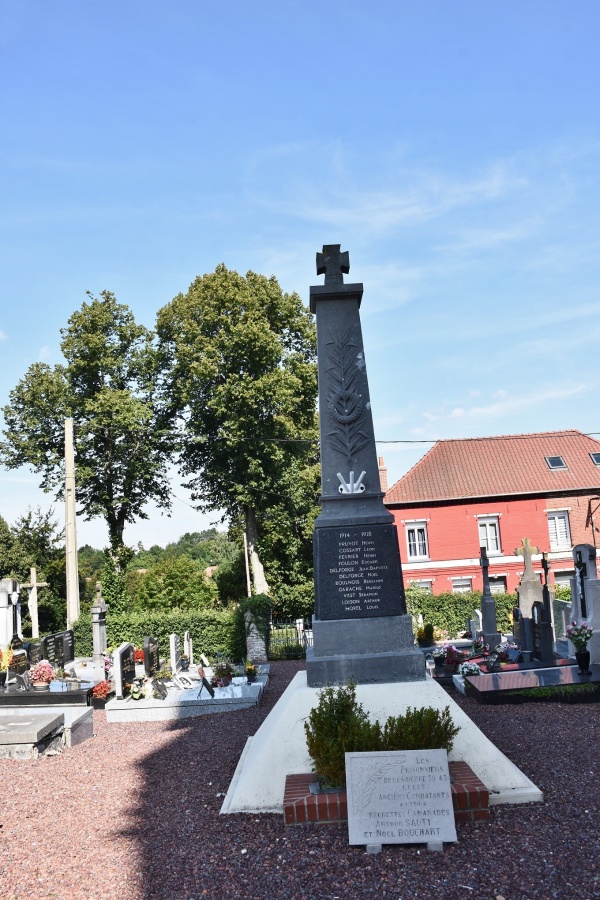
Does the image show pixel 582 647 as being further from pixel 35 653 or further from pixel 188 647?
pixel 35 653

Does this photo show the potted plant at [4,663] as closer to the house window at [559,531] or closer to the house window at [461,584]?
the house window at [461,584]

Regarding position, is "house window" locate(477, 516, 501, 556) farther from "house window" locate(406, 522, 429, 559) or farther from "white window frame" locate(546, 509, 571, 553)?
"house window" locate(406, 522, 429, 559)

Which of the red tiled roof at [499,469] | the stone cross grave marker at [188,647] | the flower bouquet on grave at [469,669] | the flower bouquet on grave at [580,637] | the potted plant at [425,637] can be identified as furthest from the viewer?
the red tiled roof at [499,469]

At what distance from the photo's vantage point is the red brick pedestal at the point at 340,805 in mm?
5352

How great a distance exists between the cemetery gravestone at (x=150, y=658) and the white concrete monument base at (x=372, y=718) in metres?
9.79

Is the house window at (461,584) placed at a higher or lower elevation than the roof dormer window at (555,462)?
lower

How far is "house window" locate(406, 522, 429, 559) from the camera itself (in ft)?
101

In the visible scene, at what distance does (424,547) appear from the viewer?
30.9 meters

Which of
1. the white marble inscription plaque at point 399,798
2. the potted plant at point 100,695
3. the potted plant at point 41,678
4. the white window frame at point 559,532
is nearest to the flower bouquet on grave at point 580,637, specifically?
the white marble inscription plaque at point 399,798

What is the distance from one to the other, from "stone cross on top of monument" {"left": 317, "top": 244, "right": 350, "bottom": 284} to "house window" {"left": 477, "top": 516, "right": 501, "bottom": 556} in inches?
979

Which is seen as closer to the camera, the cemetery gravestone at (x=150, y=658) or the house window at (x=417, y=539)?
the cemetery gravestone at (x=150, y=658)

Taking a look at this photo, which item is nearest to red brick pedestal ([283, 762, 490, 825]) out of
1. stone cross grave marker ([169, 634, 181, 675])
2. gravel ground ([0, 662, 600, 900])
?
gravel ground ([0, 662, 600, 900])

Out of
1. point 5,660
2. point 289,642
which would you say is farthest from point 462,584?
point 5,660

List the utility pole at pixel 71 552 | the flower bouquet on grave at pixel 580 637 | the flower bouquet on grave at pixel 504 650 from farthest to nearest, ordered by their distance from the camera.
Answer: the utility pole at pixel 71 552 → the flower bouquet on grave at pixel 504 650 → the flower bouquet on grave at pixel 580 637
